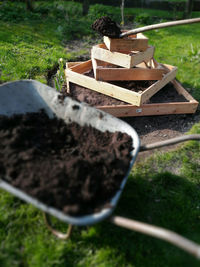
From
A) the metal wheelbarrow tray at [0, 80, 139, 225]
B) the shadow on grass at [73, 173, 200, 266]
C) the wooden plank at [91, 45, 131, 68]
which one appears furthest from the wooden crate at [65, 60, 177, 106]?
the shadow on grass at [73, 173, 200, 266]

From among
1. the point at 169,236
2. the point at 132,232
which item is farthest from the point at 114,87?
the point at 169,236

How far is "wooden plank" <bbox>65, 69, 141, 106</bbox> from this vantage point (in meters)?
3.52

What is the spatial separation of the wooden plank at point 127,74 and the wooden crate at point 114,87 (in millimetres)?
132

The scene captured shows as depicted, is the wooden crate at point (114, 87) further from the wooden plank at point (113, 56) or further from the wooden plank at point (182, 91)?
the wooden plank at point (113, 56)

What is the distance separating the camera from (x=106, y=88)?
372 cm

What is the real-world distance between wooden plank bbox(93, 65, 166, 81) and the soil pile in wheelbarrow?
1.39 m

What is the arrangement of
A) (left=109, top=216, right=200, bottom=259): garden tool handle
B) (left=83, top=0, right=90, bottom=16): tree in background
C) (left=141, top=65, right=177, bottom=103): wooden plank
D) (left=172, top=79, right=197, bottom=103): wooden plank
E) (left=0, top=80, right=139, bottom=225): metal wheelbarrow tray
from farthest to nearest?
(left=83, top=0, right=90, bottom=16): tree in background → (left=172, top=79, right=197, bottom=103): wooden plank → (left=141, top=65, right=177, bottom=103): wooden plank → (left=0, top=80, right=139, bottom=225): metal wheelbarrow tray → (left=109, top=216, right=200, bottom=259): garden tool handle

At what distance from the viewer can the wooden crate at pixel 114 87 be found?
351 centimetres

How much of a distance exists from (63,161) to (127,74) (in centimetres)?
225

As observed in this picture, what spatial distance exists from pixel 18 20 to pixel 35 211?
736 centimetres

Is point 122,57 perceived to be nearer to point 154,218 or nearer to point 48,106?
point 48,106

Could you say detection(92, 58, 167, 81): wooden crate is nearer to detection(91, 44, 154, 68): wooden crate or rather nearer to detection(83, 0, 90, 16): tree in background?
detection(91, 44, 154, 68): wooden crate

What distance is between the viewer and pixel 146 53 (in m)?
3.89

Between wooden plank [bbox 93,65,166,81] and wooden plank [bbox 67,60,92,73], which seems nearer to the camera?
wooden plank [bbox 93,65,166,81]
